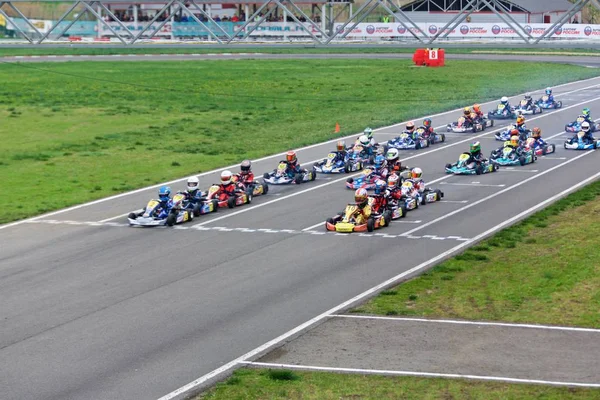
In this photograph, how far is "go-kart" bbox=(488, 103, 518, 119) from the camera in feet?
202

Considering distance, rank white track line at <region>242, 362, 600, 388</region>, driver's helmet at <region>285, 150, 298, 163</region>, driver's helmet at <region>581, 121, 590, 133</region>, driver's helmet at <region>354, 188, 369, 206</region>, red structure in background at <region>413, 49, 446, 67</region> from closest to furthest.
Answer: white track line at <region>242, 362, 600, 388</region> → driver's helmet at <region>354, 188, 369, 206</region> → driver's helmet at <region>285, 150, 298, 163</region> → driver's helmet at <region>581, 121, 590, 133</region> → red structure in background at <region>413, 49, 446, 67</region>

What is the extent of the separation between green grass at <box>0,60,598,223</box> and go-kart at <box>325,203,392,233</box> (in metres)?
10.1

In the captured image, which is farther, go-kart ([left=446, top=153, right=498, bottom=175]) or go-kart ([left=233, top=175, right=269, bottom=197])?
go-kart ([left=446, top=153, right=498, bottom=175])

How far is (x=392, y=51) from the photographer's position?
10900 cm

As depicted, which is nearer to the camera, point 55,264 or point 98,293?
point 98,293

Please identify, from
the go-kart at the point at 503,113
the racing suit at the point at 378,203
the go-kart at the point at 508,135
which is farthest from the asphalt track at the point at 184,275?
the go-kart at the point at 503,113

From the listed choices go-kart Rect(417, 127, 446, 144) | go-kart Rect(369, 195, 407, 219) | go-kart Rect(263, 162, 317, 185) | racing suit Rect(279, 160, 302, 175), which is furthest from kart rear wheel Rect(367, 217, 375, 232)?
go-kart Rect(417, 127, 446, 144)

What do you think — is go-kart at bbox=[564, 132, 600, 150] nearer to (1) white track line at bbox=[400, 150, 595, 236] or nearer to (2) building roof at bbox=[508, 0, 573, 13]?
(1) white track line at bbox=[400, 150, 595, 236]

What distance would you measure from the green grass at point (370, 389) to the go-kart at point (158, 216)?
47.7 feet

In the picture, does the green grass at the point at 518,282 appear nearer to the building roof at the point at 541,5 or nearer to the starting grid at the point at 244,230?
the starting grid at the point at 244,230

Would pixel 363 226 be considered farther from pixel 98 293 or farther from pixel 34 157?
pixel 34 157

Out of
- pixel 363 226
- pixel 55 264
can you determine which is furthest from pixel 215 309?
pixel 363 226

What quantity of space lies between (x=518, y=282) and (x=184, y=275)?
26.7 feet

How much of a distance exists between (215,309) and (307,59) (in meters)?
79.2
